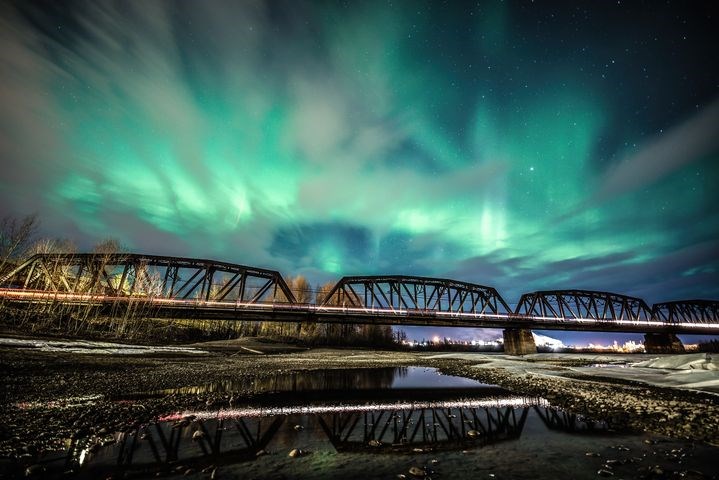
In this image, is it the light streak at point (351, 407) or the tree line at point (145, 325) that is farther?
the tree line at point (145, 325)

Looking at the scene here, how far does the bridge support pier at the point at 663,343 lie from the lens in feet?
223

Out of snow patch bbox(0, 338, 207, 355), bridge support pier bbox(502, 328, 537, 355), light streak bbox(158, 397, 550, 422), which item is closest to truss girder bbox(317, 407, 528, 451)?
light streak bbox(158, 397, 550, 422)

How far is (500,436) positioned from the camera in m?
3.59

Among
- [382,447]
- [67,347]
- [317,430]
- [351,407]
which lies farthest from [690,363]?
[67,347]

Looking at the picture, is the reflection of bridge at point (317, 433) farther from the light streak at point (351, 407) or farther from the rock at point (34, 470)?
the rock at point (34, 470)

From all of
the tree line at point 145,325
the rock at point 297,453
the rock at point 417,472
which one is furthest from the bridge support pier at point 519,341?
the rock at point 297,453

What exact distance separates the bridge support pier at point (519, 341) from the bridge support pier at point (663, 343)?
4639 centimetres

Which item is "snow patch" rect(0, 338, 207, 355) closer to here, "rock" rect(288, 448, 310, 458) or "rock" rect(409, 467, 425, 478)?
"rock" rect(288, 448, 310, 458)

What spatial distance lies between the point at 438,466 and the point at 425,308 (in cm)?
5060

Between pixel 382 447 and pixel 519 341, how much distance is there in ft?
190

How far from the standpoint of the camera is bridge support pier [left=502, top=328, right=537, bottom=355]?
50000 millimetres

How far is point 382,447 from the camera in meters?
3.22

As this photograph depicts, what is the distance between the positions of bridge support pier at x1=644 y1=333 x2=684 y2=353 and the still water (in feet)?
324

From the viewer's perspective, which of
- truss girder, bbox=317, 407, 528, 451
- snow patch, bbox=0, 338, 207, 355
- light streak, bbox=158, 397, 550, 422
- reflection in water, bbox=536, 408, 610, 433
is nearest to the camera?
truss girder, bbox=317, 407, 528, 451
